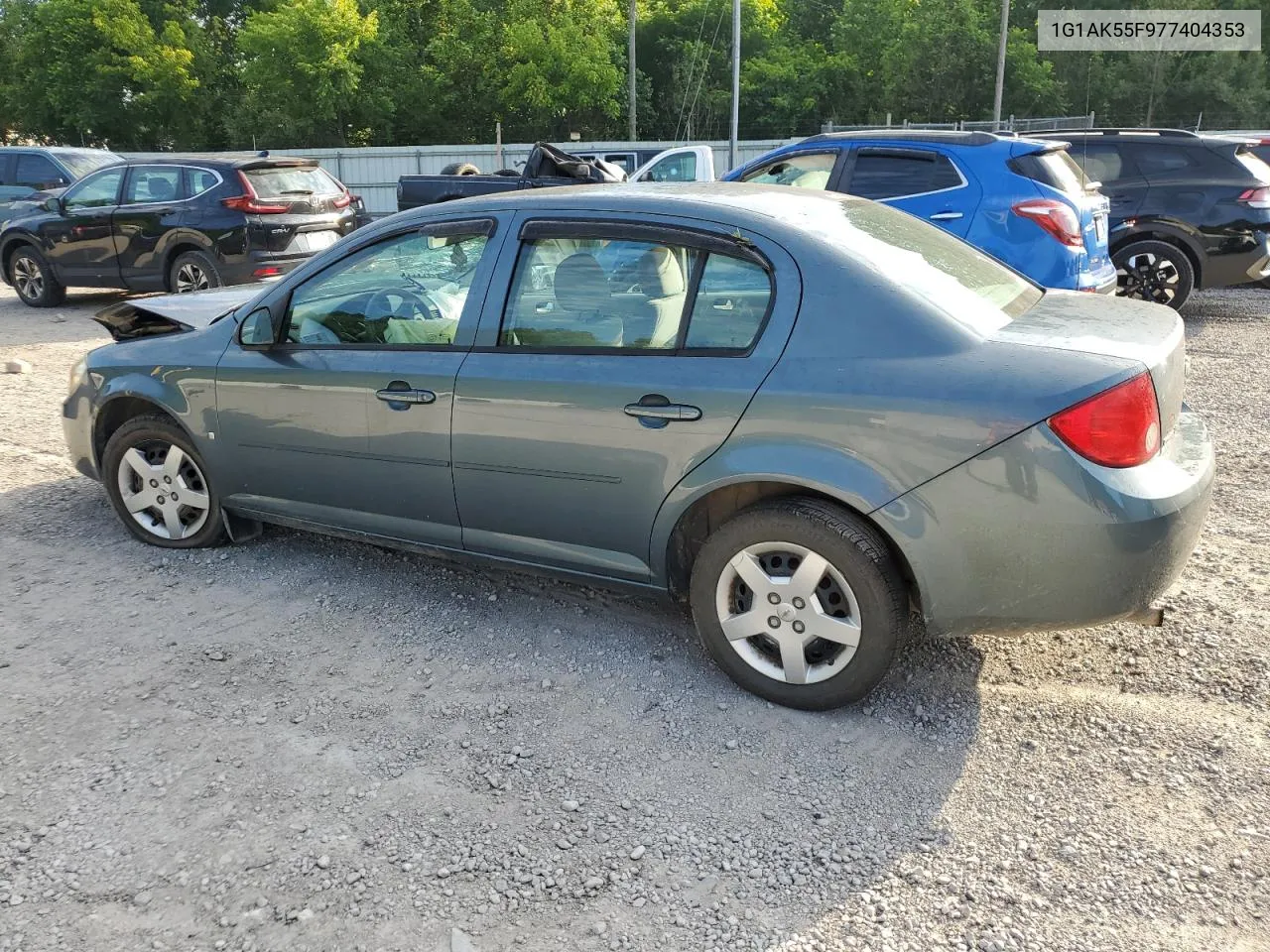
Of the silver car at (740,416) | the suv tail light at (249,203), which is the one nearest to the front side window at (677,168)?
the suv tail light at (249,203)

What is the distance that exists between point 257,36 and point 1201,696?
44.8m

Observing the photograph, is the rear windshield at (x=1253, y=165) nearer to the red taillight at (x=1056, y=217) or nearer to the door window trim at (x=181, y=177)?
the red taillight at (x=1056, y=217)

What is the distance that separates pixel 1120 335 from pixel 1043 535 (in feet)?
2.54

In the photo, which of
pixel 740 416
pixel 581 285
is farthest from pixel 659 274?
pixel 740 416

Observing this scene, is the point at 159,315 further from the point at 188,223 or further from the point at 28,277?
the point at 28,277

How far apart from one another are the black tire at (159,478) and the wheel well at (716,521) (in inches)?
87.2

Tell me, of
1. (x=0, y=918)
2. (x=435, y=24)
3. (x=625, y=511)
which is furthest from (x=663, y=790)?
(x=435, y=24)

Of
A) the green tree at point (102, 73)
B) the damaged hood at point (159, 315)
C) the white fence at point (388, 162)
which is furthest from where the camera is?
the green tree at point (102, 73)

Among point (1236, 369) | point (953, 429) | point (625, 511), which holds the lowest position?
point (1236, 369)

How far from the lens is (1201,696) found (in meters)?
3.45

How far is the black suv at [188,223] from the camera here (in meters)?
10.9

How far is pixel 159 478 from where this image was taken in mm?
4762

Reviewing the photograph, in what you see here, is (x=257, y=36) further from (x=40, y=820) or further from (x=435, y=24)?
(x=40, y=820)

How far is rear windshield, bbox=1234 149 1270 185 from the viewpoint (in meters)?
10.3
